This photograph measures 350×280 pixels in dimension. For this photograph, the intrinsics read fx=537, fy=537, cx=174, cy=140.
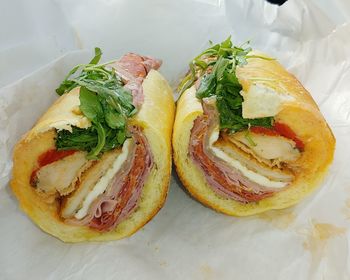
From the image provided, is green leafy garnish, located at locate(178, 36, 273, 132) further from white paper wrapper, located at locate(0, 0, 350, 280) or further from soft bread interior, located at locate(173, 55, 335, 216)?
white paper wrapper, located at locate(0, 0, 350, 280)

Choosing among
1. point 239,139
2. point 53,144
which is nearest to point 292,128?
point 239,139

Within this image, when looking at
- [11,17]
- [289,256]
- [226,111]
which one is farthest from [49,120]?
[289,256]

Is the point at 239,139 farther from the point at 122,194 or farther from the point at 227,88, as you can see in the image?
the point at 122,194

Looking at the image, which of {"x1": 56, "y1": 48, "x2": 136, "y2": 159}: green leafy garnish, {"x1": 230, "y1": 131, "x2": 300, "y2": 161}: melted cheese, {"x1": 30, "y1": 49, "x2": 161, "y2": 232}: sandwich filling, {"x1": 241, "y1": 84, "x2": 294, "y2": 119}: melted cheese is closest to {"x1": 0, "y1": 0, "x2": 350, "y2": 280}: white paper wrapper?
{"x1": 30, "y1": 49, "x2": 161, "y2": 232}: sandwich filling

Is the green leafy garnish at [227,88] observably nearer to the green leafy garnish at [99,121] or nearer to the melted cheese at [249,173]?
the melted cheese at [249,173]

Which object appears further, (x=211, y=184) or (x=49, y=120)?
(x=211, y=184)

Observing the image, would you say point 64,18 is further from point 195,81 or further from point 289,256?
point 289,256
